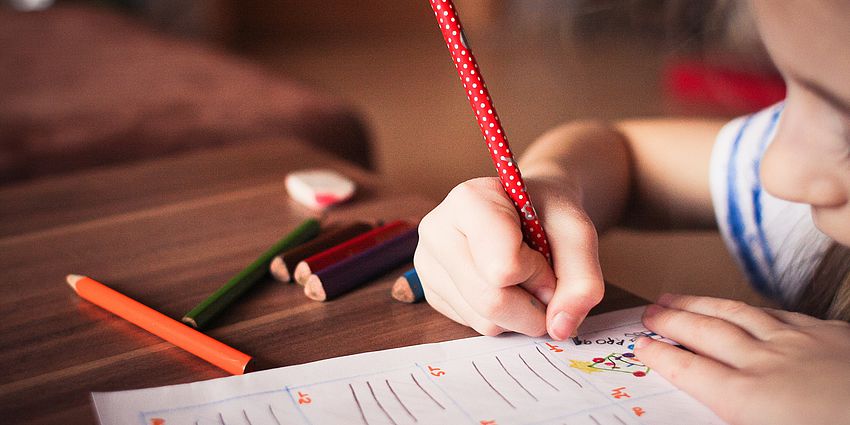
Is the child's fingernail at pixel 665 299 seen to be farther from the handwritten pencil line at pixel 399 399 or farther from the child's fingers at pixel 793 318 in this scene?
the handwritten pencil line at pixel 399 399

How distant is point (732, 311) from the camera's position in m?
0.46

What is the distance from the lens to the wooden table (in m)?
0.43

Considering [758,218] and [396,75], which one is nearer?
[758,218]


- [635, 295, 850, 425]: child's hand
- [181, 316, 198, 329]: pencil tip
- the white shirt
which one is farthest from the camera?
the white shirt

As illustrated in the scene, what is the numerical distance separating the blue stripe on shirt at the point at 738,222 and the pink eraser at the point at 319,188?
0.33 metres

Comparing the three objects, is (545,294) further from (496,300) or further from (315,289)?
(315,289)

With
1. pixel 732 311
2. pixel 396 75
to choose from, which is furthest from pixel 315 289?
pixel 396 75

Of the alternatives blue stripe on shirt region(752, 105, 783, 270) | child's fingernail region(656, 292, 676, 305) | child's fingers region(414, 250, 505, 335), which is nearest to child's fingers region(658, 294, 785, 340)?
child's fingernail region(656, 292, 676, 305)

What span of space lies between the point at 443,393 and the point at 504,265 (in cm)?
7

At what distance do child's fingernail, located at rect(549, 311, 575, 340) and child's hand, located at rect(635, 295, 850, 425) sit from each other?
4 centimetres

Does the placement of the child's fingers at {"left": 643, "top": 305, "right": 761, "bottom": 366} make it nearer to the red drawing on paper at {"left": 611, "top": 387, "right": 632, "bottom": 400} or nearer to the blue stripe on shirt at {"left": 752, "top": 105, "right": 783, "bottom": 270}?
the red drawing on paper at {"left": 611, "top": 387, "right": 632, "bottom": 400}

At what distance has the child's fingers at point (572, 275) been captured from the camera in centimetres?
43

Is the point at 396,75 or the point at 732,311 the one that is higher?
the point at 396,75

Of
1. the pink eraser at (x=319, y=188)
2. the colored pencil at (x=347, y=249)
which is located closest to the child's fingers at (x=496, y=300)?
the colored pencil at (x=347, y=249)
